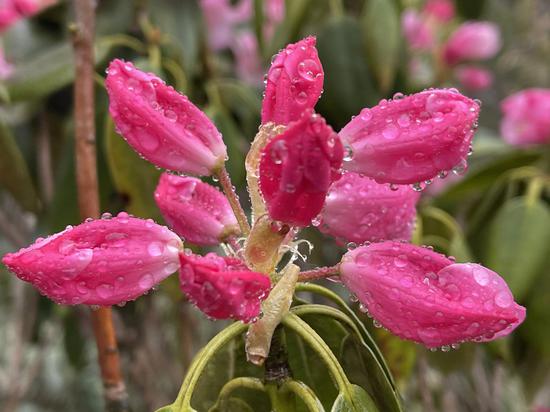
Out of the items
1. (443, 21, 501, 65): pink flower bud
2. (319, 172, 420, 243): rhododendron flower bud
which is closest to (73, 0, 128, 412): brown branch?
(319, 172, 420, 243): rhododendron flower bud

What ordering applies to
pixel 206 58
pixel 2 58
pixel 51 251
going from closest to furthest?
pixel 51 251 < pixel 2 58 < pixel 206 58

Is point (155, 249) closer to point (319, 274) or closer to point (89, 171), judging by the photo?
point (319, 274)

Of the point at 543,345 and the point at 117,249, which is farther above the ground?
the point at 117,249

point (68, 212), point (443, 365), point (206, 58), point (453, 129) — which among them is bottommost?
point (443, 365)

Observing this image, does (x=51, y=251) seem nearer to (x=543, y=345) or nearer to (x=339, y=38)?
(x=543, y=345)

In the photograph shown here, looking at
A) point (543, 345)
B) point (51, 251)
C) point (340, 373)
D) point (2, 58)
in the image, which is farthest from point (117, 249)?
point (2, 58)

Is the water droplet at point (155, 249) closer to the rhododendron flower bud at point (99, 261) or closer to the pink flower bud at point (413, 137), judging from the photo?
the rhododendron flower bud at point (99, 261)

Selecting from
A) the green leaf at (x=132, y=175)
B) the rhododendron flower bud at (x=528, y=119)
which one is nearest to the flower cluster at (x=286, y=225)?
the green leaf at (x=132, y=175)
